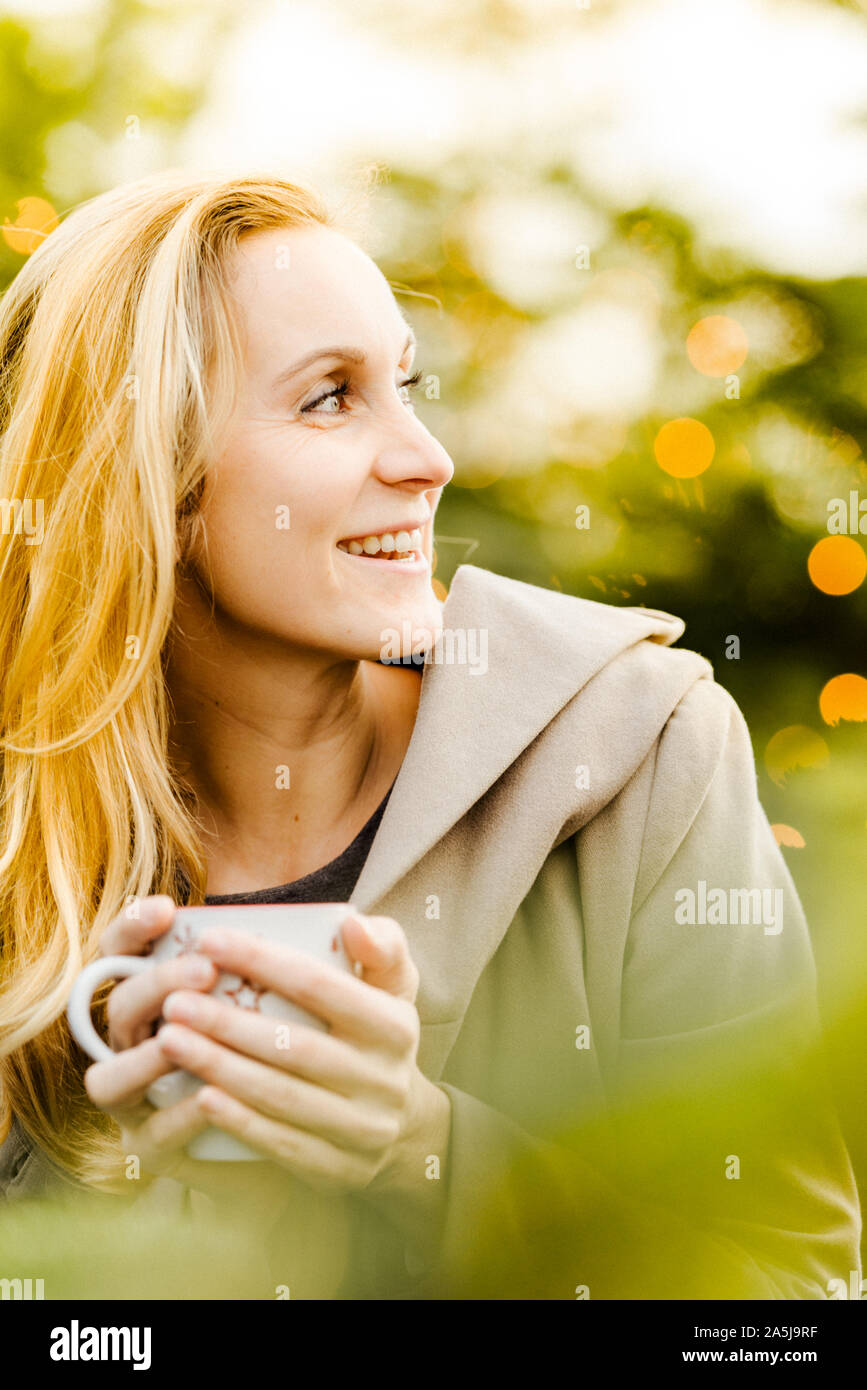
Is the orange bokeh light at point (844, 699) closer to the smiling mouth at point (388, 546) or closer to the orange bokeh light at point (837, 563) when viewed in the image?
the orange bokeh light at point (837, 563)

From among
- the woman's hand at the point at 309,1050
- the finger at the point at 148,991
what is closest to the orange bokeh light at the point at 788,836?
the woman's hand at the point at 309,1050

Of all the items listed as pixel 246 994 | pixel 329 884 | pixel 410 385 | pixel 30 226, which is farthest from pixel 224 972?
pixel 30 226

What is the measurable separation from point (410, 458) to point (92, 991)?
473 mm

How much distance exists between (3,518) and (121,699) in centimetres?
19

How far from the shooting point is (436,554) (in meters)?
1.06

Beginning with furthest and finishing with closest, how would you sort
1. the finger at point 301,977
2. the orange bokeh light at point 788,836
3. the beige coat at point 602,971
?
1. the orange bokeh light at point 788,836
2. the beige coat at point 602,971
3. the finger at point 301,977

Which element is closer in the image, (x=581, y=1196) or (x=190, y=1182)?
(x=190, y=1182)

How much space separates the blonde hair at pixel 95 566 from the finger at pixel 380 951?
374 millimetres

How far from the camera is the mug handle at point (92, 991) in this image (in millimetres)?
597

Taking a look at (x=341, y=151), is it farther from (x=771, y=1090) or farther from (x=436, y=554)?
(x=771, y=1090)

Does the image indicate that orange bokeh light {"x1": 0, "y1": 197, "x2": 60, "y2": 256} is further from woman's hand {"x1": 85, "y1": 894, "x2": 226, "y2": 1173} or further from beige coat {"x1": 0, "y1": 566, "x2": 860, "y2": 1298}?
woman's hand {"x1": 85, "y1": 894, "x2": 226, "y2": 1173}

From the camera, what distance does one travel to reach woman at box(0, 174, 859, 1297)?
0.83 m

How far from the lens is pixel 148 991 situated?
60 cm
